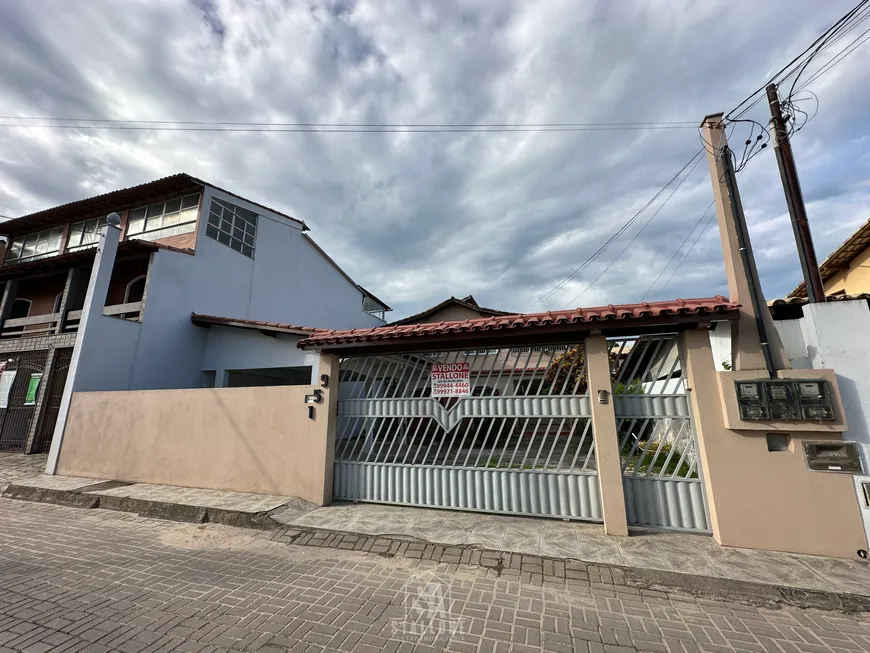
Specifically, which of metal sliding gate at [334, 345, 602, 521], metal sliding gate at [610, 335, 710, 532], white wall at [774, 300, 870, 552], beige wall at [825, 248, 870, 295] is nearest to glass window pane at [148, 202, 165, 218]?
metal sliding gate at [334, 345, 602, 521]

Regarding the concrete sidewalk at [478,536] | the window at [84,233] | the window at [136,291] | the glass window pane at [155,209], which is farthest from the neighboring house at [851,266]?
the window at [84,233]

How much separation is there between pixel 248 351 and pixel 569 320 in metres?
9.49

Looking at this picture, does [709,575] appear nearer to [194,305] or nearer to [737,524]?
[737,524]

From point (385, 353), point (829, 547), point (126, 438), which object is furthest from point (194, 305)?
point (829, 547)

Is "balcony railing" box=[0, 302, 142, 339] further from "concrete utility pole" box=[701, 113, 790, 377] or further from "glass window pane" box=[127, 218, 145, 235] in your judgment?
"concrete utility pole" box=[701, 113, 790, 377]

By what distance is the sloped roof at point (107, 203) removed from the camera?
12.7 m

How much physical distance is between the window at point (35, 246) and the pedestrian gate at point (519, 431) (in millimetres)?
17554

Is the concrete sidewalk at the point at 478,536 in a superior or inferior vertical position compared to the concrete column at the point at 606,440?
inferior

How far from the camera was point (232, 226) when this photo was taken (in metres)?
13.6

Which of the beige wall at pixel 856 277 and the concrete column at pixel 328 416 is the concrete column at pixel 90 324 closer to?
the concrete column at pixel 328 416

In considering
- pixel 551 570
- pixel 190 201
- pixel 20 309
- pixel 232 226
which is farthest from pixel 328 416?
pixel 20 309

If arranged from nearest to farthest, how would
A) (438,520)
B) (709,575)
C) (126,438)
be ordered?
(709,575)
(438,520)
(126,438)

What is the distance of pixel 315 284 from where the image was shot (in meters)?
17.1

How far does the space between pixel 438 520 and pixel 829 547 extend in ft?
14.1
